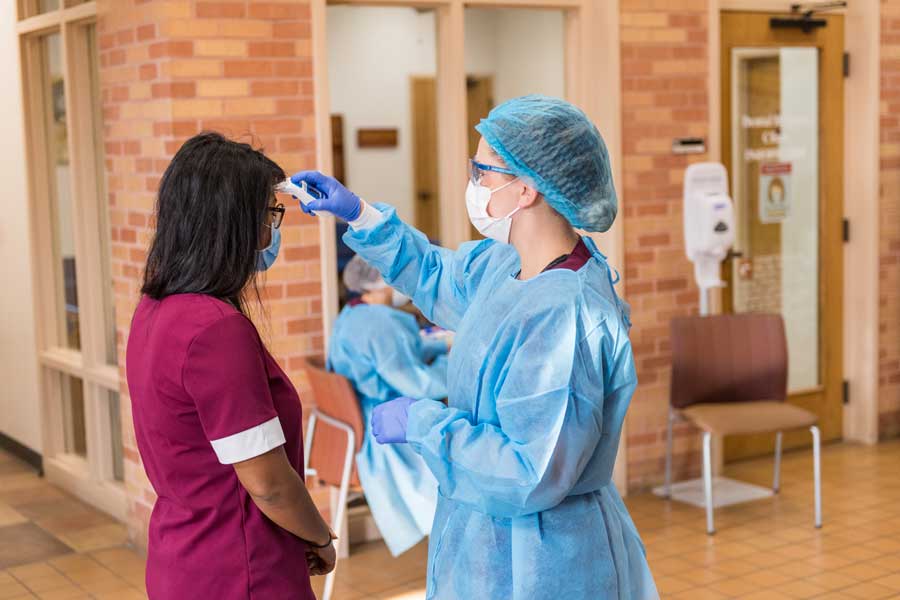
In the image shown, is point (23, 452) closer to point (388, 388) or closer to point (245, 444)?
point (388, 388)

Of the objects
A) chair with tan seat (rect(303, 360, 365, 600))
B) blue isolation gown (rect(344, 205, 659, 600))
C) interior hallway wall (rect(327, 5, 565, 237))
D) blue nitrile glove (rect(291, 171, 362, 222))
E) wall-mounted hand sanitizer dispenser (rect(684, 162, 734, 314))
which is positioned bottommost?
chair with tan seat (rect(303, 360, 365, 600))

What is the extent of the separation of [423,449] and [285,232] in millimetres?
2305

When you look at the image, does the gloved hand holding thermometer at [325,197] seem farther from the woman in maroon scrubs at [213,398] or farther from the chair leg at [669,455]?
the chair leg at [669,455]

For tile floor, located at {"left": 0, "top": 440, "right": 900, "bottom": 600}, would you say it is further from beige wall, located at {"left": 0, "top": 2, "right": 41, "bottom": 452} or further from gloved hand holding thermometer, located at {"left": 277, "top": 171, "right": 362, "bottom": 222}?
gloved hand holding thermometer, located at {"left": 277, "top": 171, "right": 362, "bottom": 222}

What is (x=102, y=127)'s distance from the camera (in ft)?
16.0

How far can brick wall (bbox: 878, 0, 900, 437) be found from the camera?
582cm

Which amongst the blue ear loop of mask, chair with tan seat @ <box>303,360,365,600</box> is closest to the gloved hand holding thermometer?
the blue ear loop of mask

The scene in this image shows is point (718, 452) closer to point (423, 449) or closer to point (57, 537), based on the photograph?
point (57, 537)

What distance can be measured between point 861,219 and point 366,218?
13.3ft

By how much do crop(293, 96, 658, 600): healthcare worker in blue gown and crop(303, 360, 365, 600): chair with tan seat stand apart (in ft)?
5.59

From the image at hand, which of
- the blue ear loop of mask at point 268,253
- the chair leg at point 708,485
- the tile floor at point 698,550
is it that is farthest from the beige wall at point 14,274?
the blue ear loop of mask at point 268,253

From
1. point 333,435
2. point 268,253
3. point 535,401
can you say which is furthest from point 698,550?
point 268,253

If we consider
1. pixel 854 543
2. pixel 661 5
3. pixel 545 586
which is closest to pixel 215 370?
pixel 545 586

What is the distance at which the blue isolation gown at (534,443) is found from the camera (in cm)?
202
